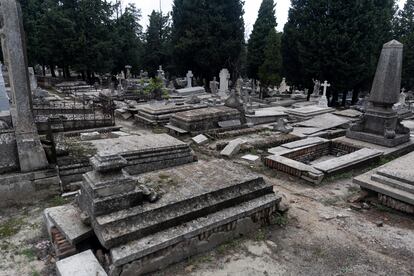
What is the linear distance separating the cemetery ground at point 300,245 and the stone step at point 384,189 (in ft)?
0.99

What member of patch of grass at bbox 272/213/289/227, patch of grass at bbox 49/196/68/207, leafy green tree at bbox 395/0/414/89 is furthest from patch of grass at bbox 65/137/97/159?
leafy green tree at bbox 395/0/414/89

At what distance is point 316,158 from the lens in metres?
9.03

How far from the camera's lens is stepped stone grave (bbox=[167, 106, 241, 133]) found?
10.9 m

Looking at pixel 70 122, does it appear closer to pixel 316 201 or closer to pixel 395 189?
pixel 316 201

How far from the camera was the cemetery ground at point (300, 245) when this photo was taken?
12.8ft

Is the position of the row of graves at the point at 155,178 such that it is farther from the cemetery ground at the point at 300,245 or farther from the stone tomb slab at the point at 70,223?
the cemetery ground at the point at 300,245

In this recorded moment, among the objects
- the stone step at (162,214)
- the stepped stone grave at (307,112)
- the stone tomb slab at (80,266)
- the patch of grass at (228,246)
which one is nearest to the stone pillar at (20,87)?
the stone step at (162,214)

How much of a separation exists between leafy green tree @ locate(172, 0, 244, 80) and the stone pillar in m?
20.2

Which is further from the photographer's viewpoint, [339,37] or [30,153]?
[339,37]

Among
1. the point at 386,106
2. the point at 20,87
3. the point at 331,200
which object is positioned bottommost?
the point at 331,200

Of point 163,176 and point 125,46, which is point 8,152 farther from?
point 125,46

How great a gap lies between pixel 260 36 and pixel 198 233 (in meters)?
26.5

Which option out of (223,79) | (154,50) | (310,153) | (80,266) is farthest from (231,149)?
(154,50)

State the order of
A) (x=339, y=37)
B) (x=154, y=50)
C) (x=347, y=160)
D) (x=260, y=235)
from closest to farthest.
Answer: (x=260, y=235), (x=347, y=160), (x=339, y=37), (x=154, y=50)
